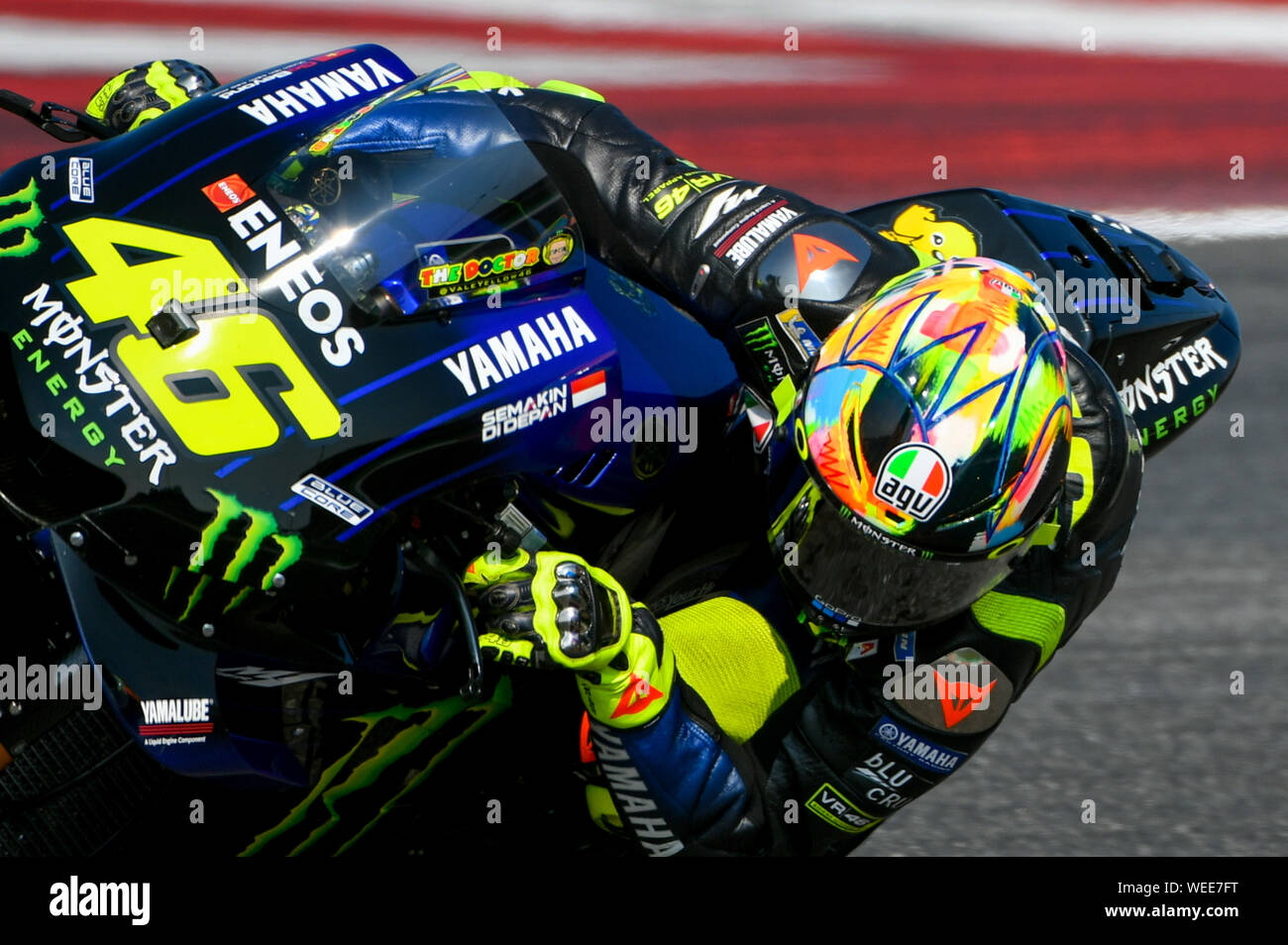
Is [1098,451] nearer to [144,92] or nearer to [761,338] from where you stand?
[761,338]

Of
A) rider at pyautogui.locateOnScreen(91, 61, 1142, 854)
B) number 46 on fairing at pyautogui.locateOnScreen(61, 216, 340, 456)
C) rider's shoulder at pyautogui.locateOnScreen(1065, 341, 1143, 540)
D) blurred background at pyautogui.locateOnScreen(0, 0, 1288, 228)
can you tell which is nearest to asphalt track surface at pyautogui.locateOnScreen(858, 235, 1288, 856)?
rider at pyautogui.locateOnScreen(91, 61, 1142, 854)

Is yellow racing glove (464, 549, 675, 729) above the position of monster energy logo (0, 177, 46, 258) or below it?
below

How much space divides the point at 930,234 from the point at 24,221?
195 centimetres

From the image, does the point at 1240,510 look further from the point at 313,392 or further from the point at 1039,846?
the point at 313,392

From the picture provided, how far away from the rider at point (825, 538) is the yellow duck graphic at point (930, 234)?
0.54 meters

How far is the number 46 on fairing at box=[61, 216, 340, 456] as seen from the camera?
2.12m

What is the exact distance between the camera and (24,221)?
228 cm

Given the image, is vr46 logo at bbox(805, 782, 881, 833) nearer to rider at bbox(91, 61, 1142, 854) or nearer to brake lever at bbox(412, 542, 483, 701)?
rider at bbox(91, 61, 1142, 854)

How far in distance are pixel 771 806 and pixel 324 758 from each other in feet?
2.76

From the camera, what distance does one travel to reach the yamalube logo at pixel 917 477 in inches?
101

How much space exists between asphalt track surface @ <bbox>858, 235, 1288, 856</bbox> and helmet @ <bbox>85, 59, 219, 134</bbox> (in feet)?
6.86
